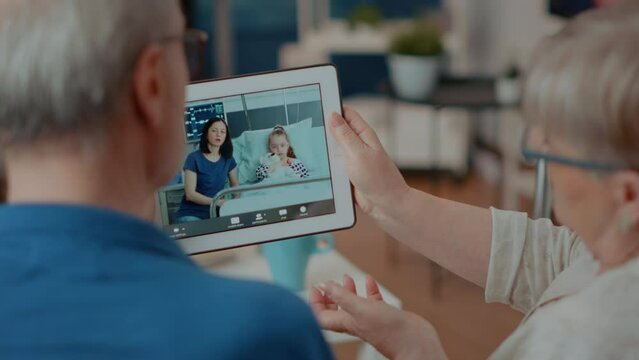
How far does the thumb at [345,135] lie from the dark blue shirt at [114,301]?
0.65m

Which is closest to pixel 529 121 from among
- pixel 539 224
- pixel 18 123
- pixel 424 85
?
pixel 539 224

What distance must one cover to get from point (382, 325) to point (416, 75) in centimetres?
267

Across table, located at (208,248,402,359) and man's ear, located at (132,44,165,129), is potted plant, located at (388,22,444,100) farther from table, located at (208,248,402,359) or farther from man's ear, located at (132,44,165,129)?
man's ear, located at (132,44,165,129)

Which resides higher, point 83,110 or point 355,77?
point 83,110

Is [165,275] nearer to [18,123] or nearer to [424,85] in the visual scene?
[18,123]

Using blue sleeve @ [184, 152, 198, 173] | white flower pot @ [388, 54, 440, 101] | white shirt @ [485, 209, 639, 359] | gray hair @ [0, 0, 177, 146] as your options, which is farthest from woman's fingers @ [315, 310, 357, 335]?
white flower pot @ [388, 54, 440, 101]

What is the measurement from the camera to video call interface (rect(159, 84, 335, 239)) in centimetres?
149

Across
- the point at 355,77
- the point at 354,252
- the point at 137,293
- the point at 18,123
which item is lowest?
the point at 354,252

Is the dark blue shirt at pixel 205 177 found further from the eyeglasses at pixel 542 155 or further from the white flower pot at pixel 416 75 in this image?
the white flower pot at pixel 416 75

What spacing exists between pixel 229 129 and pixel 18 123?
2.06 feet

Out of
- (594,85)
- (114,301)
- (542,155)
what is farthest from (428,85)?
(114,301)

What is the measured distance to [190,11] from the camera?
17.4 ft

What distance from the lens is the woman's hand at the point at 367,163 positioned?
59.2 inches

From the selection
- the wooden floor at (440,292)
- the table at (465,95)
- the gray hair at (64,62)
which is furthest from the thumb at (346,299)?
the table at (465,95)
